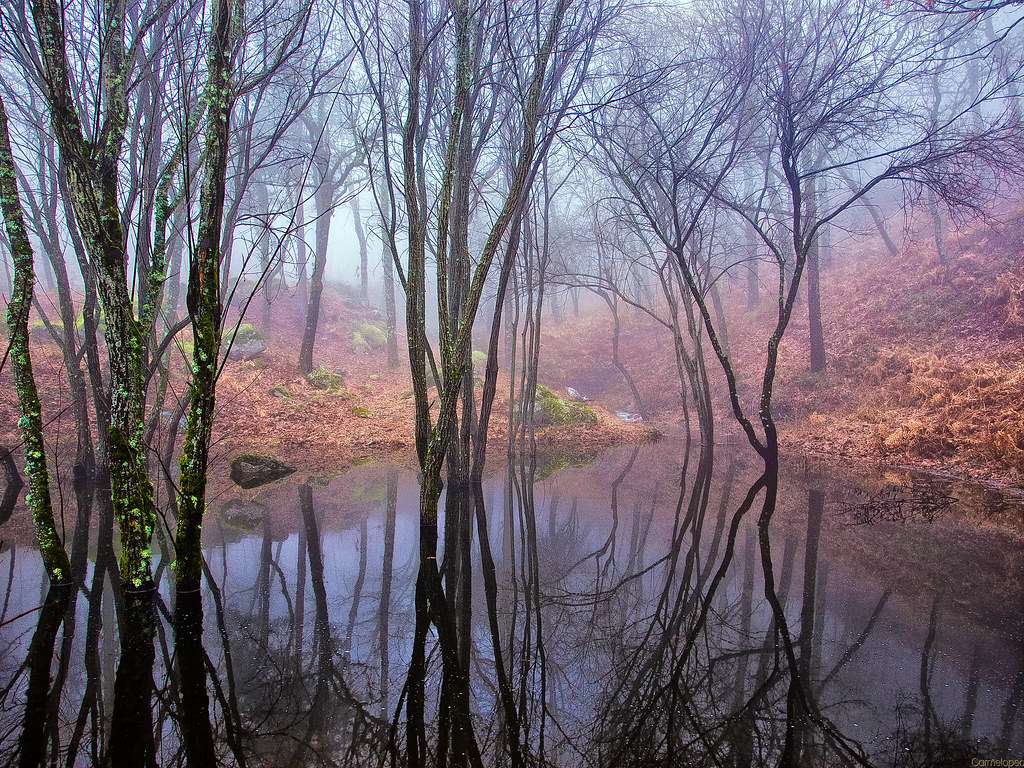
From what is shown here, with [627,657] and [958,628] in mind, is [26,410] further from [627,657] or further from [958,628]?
[958,628]

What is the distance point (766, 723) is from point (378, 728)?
2079 millimetres

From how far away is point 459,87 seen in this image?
18.8 ft

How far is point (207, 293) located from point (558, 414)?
1183cm

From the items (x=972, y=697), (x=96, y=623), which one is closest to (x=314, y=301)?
(x=96, y=623)

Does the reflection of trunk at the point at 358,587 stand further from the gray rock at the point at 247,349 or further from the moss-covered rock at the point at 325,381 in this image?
the gray rock at the point at 247,349

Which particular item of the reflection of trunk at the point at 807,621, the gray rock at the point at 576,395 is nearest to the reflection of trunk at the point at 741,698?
the reflection of trunk at the point at 807,621

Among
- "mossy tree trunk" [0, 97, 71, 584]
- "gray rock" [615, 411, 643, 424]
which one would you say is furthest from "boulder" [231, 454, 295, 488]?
"gray rock" [615, 411, 643, 424]

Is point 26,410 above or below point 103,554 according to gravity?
above

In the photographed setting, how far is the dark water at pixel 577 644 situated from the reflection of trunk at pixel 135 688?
0.01 meters

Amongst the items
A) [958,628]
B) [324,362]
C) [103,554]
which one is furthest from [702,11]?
[324,362]

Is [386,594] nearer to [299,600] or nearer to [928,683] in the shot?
[299,600]

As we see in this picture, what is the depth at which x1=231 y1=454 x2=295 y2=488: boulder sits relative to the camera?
876cm

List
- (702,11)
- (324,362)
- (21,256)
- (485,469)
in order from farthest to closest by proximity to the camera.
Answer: (324,362)
(702,11)
(485,469)
(21,256)

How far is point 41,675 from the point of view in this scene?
3.24 m
